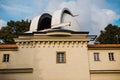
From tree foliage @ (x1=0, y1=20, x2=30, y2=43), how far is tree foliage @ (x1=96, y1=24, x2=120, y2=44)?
14456 mm

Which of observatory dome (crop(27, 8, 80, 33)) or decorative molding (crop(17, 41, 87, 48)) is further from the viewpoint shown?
observatory dome (crop(27, 8, 80, 33))

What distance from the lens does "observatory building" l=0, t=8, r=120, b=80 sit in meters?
21.6

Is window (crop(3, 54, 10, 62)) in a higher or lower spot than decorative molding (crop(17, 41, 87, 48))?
lower

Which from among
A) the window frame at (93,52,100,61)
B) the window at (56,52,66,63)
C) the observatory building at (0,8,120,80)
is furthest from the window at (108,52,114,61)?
the window at (56,52,66,63)

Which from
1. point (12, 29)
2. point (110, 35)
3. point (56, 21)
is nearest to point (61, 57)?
point (56, 21)

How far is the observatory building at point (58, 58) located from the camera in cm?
2161

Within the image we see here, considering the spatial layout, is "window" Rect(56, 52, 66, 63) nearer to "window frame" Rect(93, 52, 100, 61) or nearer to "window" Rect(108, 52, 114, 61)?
"window frame" Rect(93, 52, 100, 61)

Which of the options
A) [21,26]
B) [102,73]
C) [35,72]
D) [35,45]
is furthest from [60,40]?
[21,26]

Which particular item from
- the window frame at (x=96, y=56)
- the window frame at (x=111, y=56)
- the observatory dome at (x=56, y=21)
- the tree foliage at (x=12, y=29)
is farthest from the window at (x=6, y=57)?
the tree foliage at (x=12, y=29)

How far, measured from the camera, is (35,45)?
22359 mm

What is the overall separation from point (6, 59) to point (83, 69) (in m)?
8.45

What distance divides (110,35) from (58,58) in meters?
19.2

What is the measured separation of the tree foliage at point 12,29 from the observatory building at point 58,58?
14.4 meters

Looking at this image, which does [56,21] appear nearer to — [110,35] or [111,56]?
[111,56]
